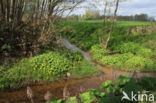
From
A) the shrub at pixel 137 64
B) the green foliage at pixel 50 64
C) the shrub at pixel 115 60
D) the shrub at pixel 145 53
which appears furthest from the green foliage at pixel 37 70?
the shrub at pixel 145 53

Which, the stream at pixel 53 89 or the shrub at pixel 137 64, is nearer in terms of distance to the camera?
the stream at pixel 53 89

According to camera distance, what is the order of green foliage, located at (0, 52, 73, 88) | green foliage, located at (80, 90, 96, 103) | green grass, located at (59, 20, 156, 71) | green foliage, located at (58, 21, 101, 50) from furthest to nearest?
green foliage, located at (58, 21, 101, 50) < green grass, located at (59, 20, 156, 71) < green foliage, located at (0, 52, 73, 88) < green foliage, located at (80, 90, 96, 103)

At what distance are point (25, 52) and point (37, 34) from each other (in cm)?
121

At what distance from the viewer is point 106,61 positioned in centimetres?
1355

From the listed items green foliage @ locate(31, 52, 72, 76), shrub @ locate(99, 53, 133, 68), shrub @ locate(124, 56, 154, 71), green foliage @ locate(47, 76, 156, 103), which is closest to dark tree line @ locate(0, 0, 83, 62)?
green foliage @ locate(31, 52, 72, 76)

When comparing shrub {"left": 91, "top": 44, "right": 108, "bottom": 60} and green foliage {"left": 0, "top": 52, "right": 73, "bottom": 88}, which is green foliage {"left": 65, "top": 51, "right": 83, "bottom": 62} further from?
shrub {"left": 91, "top": 44, "right": 108, "bottom": 60}

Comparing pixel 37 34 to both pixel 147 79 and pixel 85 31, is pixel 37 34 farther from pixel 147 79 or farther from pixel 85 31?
pixel 85 31

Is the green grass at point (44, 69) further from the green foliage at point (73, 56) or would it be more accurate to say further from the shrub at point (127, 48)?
the shrub at point (127, 48)

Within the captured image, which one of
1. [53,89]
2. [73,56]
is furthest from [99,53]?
[53,89]

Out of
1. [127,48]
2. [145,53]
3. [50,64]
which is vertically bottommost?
[145,53]

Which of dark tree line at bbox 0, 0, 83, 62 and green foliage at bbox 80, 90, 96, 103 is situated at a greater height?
dark tree line at bbox 0, 0, 83, 62

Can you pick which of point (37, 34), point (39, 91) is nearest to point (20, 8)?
point (37, 34)

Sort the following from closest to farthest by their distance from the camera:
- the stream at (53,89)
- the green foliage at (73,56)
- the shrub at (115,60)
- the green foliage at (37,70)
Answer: the stream at (53,89)
the green foliage at (37,70)
the green foliage at (73,56)
the shrub at (115,60)

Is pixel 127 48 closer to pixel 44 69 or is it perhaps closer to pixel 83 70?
pixel 83 70
